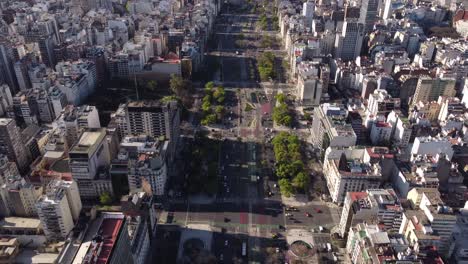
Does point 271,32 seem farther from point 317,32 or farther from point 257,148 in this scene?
point 257,148

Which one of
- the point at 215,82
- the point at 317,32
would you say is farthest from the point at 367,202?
the point at 317,32

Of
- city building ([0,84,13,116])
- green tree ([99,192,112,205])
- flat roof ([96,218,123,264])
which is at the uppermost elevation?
flat roof ([96,218,123,264])

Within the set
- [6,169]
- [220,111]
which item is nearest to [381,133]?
[220,111]

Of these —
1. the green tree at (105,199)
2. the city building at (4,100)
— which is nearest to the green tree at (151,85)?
the city building at (4,100)

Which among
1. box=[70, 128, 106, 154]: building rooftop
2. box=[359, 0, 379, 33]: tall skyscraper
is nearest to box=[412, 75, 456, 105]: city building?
box=[359, 0, 379, 33]: tall skyscraper

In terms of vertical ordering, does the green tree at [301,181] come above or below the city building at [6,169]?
below

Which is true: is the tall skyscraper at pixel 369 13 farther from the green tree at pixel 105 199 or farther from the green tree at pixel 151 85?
the green tree at pixel 105 199

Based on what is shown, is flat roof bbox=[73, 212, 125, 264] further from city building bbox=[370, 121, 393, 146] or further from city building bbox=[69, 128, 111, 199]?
city building bbox=[370, 121, 393, 146]
